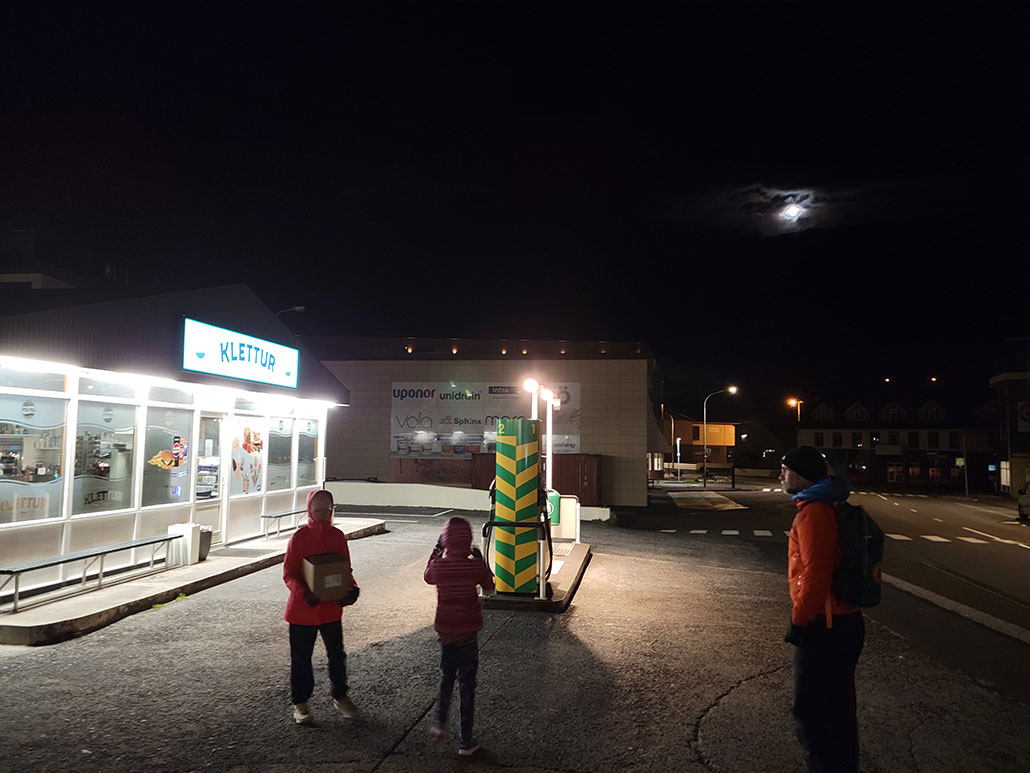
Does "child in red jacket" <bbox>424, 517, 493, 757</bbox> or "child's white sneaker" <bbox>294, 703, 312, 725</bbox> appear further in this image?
"child's white sneaker" <bbox>294, 703, 312, 725</bbox>

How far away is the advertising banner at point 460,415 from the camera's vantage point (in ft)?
99.3

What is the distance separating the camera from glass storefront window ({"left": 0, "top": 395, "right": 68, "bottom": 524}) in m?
8.48

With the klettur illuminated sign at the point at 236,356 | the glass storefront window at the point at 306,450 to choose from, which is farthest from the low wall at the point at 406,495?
the klettur illuminated sign at the point at 236,356

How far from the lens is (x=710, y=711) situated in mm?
5191

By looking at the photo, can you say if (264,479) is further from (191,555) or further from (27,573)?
(27,573)

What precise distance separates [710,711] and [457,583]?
2272mm

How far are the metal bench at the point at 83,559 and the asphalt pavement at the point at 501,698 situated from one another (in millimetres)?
1163

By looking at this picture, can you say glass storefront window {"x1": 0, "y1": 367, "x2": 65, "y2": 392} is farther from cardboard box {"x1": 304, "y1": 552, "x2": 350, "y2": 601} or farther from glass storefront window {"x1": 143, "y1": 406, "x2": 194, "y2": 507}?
cardboard box {"x1": 304, "y1": 552, "x2": 350, "y2": 601}

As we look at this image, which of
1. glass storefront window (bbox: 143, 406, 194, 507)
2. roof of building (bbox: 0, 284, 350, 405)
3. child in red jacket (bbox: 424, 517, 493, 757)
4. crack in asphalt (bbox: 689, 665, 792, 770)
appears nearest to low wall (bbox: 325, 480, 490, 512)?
Result: roof of building (bbox: 0, 284, 350, 405)

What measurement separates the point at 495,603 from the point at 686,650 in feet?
8.59

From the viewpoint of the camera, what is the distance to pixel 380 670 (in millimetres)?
6086

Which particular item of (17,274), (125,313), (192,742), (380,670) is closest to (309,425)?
(125,313)

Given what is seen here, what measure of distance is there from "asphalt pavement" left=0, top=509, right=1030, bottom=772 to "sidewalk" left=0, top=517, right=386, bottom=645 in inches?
7.8

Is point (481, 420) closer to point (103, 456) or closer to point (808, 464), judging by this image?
point (103, 456)
